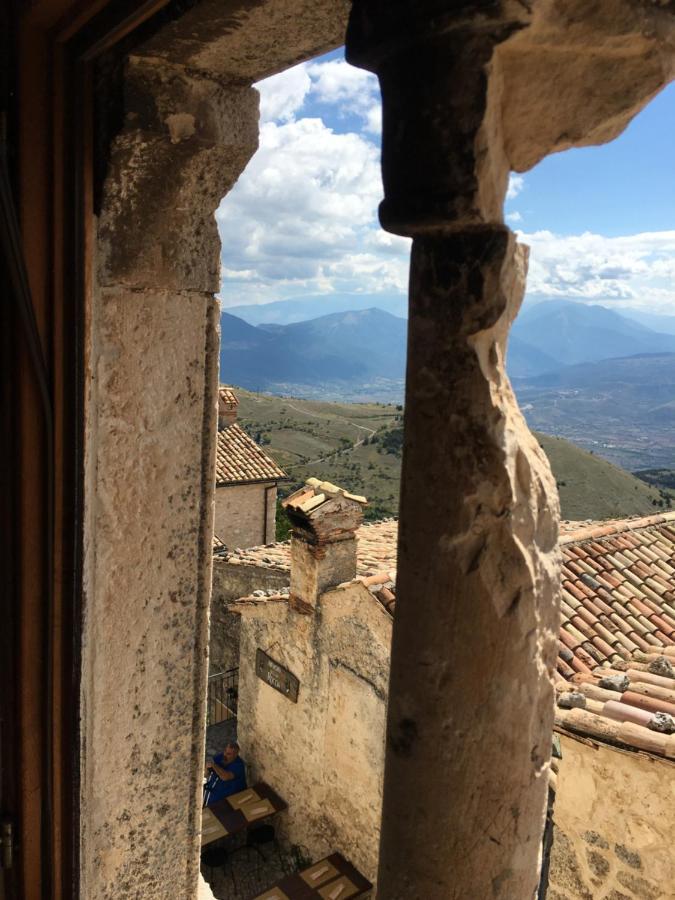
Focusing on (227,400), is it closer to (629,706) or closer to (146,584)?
(629,706)

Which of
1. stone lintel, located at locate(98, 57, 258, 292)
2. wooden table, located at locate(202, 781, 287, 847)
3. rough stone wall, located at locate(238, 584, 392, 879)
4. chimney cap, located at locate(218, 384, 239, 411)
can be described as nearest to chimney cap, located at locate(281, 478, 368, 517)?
rough stone wall, located at locate(238, 584, 392, 879)

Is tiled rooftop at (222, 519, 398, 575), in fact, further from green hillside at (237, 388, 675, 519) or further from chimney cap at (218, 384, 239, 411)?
green hillside at (237, 388, 675, 519)

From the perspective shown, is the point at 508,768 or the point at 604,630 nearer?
the point at 508,768

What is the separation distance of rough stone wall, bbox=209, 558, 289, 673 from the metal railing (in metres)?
0.47

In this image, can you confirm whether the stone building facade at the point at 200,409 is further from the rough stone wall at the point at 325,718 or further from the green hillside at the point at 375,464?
the green hillside at the point at 375,464

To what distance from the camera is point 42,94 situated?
2.46 meters

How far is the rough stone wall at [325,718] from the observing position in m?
7.75

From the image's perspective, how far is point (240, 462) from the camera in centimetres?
1759

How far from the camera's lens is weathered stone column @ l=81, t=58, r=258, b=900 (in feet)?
8.26

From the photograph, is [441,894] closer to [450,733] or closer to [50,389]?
[450,733]

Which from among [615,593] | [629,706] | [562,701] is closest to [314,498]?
[615,593]

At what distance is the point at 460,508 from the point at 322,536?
6733 mm

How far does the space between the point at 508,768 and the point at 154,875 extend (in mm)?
2157

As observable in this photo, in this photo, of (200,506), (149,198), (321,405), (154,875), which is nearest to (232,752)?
(154,875)
